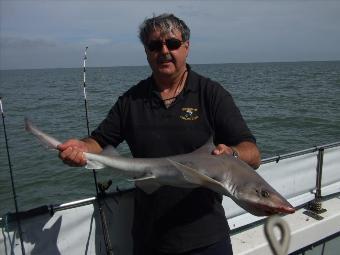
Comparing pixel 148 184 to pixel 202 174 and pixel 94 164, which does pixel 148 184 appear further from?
pixel 202 174

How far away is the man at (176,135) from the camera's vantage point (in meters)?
3.31

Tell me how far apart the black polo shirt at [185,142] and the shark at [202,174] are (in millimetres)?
179

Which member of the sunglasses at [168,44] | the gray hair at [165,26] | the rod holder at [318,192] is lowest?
the rod holder at [318,192]

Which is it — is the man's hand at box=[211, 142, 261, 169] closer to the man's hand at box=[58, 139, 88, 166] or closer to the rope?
the rope

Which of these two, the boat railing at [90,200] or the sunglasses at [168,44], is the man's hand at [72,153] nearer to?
the boat railing at [90,200]

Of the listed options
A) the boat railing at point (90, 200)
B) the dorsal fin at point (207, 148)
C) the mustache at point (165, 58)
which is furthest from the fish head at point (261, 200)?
the boat railing at point (90, 200)

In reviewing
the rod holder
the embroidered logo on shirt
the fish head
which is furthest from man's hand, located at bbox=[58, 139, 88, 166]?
the rod holder

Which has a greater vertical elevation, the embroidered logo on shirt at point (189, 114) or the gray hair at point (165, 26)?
the gray hair at point (165, 26)

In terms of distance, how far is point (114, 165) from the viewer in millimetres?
3406

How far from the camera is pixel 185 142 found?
11.0 feet

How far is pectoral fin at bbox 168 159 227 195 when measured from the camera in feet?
9.07

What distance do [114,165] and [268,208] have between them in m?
1.30

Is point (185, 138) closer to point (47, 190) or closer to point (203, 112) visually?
point (203, 112)

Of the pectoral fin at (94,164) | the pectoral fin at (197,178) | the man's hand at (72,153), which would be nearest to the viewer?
the pectoral fin at (197,178)
